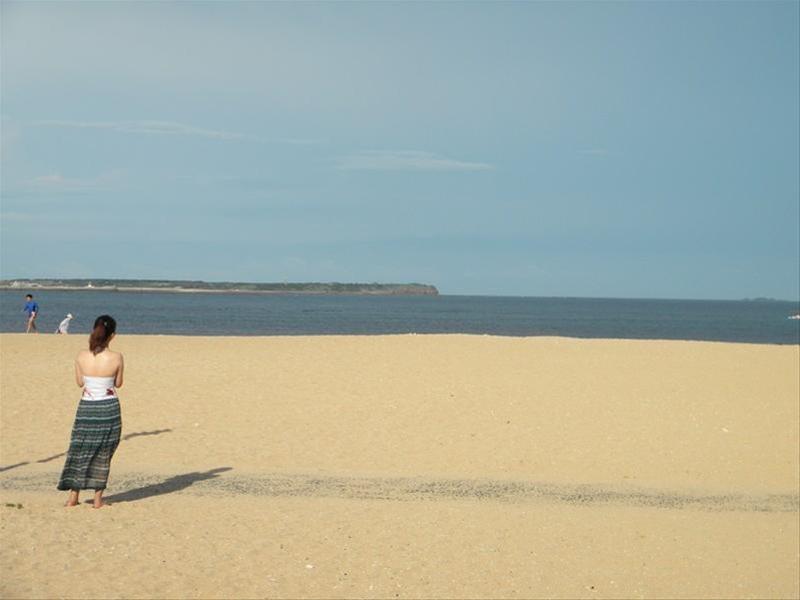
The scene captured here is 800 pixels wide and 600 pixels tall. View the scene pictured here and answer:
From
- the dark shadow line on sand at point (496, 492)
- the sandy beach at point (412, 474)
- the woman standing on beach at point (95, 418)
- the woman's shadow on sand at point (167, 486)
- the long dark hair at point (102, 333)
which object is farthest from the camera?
the dark shadow line on sand at point (496, 492)

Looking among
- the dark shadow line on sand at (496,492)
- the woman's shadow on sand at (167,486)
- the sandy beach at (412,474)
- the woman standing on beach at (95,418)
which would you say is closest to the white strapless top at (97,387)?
the woman standing on beach at (95,418)

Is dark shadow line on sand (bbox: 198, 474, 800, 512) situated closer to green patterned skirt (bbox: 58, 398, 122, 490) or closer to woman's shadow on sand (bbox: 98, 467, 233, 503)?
woman's shadow on sand (bbox: 98, 467, 233, 503)

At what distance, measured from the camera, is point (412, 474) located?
1418cm

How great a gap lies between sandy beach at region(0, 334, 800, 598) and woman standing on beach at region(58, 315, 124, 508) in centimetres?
41

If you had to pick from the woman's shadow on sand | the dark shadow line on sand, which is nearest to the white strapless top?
the woman's shadow on sand

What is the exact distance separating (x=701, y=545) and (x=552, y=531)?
1.67m

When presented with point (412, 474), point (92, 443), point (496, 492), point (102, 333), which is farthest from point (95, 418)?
point (496, 492)

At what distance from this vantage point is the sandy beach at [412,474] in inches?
357

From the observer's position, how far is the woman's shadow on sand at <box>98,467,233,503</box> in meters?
11.5

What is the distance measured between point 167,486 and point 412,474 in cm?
359

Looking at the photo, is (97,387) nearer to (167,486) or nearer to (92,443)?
(92,443)

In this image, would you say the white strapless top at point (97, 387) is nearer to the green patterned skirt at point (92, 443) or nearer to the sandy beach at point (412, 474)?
the green patterned skirt at point (92, 443)

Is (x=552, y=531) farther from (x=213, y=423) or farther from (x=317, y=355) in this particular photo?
(x=317, y=355)

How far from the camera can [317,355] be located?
2427 cm
